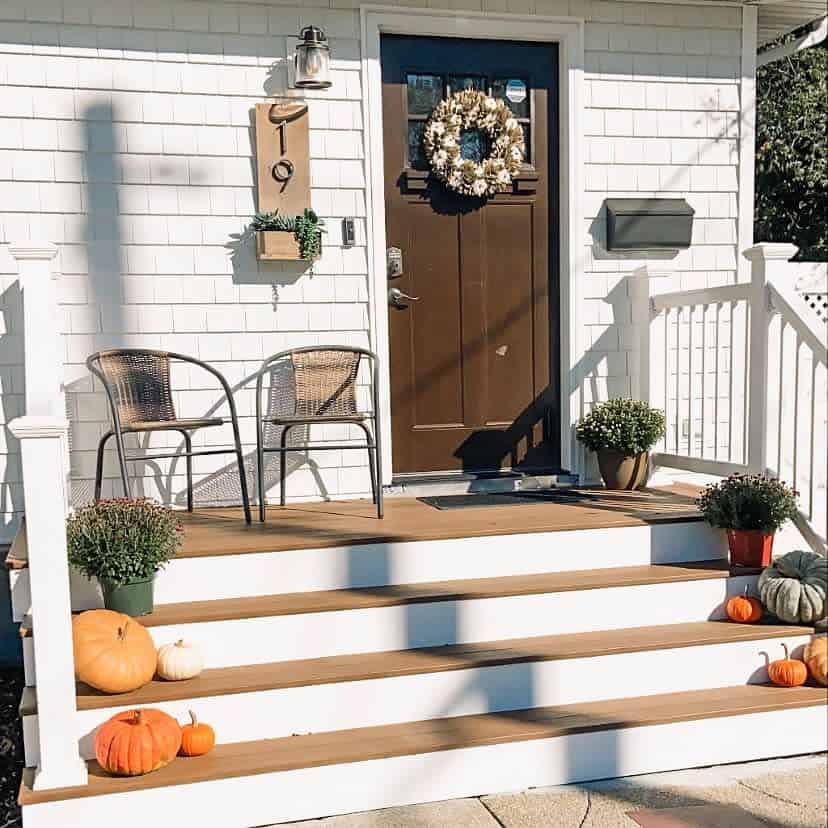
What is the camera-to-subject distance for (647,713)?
3129 millimetres

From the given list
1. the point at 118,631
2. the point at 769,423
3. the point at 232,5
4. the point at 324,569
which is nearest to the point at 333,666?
the point at 324,569

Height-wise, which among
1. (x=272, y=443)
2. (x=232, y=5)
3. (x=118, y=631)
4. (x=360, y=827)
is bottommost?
(x=360, y=827)

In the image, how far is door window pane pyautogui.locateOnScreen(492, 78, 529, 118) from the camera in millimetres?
4711

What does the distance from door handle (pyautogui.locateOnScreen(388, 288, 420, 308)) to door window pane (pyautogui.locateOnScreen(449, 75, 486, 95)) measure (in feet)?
3.25

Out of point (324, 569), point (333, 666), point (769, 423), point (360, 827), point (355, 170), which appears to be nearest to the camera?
point (360, 827)

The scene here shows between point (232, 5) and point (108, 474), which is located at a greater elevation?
point (232, 5)

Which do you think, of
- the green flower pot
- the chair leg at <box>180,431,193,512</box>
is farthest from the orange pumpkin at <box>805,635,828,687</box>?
the chair leg at <box>180,431,193,512</box>

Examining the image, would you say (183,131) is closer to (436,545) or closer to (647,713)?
(436,545)

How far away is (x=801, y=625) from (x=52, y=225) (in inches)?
134

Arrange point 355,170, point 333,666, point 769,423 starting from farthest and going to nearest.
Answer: point 355,170 < point 769,423 < point 333,666

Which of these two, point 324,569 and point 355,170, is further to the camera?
point 355,170

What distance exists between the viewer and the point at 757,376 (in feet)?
13.1

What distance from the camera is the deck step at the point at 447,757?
2.69m

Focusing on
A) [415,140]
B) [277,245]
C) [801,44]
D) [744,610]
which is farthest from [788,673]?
[801,44]
